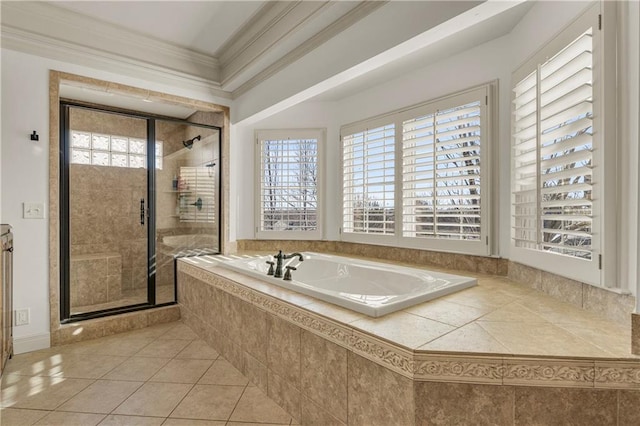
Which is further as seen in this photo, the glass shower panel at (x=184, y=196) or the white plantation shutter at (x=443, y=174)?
the glass shower panel at (x=184, y=196)

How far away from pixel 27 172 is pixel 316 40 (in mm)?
2420

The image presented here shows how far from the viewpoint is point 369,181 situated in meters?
3.19

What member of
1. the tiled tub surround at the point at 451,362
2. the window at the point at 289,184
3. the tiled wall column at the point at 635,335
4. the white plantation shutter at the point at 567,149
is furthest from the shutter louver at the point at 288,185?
the tiled wall column at the point at 635,335

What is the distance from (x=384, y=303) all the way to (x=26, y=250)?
8.94 ft

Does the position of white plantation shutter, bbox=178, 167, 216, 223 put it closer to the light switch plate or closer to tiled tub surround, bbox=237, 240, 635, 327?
tiled tub surround, bbox=237, 240, 635, 327

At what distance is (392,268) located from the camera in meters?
2.48

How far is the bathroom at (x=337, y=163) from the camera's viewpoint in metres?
1.34

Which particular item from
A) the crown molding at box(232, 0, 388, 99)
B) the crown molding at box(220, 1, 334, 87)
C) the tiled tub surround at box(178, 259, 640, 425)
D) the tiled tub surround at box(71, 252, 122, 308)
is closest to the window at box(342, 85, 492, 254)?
the tiled tub surround at box(178, 259, 640, 425)

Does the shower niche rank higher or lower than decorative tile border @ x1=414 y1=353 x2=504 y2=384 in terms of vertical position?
higher

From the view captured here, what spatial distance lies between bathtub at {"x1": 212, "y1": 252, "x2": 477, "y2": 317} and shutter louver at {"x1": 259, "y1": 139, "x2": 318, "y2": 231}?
24.4 inches

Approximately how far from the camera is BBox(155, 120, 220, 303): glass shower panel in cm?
330

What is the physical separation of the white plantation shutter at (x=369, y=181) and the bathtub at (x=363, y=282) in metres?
0.53

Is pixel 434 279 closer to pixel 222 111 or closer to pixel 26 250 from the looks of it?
pixel 222 111

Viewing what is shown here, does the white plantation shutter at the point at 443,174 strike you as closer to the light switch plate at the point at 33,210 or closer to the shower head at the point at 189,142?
the shower head at the point at 189,142
